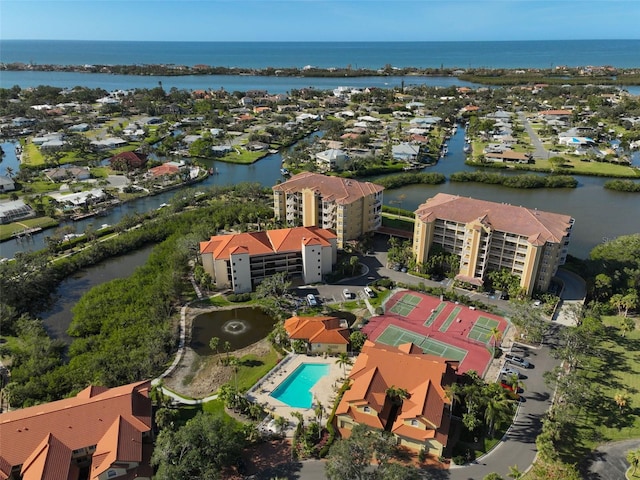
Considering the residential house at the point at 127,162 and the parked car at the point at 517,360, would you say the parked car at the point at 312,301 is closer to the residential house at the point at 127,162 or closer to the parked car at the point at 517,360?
the parked car at the point at 517,360

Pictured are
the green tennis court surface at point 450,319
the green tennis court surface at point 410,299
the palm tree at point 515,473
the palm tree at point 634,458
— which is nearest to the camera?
the palm tree at point 515,473

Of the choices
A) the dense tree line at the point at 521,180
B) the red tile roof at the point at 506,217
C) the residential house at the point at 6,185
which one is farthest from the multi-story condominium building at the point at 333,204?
the residential house at the point at 6,185

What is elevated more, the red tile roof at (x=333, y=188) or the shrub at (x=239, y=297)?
the red tile roof at (x=333, y=188)

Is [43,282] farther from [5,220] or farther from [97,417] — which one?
[97,417]

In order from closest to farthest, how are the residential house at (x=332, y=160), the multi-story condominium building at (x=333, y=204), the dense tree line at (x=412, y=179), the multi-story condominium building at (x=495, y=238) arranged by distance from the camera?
the multi-story condominium building at (x=495, y=238), the multi-story condominium building at (x=333, y=204), the dense tree line at (x=412, y=179), the residential house at (x=332, y=160)

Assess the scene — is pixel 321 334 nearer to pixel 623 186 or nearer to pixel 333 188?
pixel 333 188

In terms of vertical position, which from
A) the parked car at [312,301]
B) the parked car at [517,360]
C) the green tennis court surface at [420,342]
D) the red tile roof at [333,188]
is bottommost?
the green tennis court surface at [420,342]
